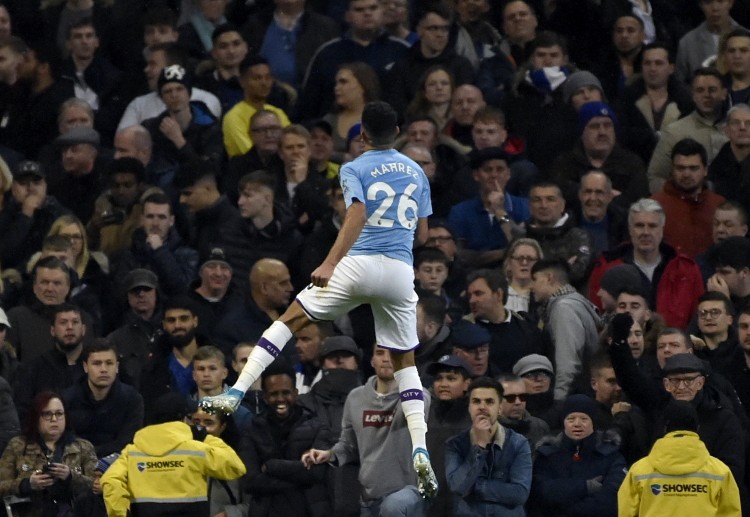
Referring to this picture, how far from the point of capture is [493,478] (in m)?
14.5

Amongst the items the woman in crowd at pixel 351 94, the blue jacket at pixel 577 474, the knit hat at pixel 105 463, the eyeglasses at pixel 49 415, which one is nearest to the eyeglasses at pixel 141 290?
the eyeglasses at pixel 49 415

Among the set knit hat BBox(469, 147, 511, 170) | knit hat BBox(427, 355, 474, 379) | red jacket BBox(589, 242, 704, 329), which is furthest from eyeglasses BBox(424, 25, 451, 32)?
knit hat BBox(427, 355, 474, 379)

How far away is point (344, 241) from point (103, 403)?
4.22 m

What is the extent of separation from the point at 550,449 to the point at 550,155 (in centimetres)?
490

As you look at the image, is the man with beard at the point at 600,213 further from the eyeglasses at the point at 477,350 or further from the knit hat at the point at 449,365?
the knit hat at the point at 449,365

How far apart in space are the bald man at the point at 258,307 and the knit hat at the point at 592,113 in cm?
337

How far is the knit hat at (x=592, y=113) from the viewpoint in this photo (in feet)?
60.8

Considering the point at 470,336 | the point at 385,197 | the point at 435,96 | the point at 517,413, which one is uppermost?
the point at 385,197

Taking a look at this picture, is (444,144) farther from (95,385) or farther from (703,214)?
(95,385)

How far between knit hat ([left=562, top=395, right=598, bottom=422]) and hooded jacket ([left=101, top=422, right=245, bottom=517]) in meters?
2.40

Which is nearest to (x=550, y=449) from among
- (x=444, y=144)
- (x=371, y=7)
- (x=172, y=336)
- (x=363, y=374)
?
(x=363, y=374)

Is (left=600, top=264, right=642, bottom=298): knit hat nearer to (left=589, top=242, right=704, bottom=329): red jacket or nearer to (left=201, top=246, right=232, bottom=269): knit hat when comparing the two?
(left=589, top=242, right=704, bottom=329): red jacket

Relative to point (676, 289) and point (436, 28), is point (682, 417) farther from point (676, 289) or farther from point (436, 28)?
point (436, 28)

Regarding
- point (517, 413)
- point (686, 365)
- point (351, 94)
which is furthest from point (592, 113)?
point (686, 365)
